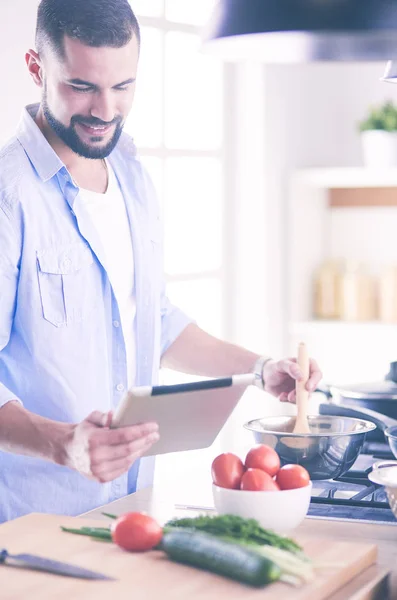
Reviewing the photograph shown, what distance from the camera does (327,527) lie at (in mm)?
1792

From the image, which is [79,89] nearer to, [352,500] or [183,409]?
[183,409]

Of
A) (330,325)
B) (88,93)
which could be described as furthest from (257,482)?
(330,325)

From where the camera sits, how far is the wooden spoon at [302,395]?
2.07 m

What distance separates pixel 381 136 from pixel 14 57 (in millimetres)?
1885

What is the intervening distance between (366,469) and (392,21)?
948 mm

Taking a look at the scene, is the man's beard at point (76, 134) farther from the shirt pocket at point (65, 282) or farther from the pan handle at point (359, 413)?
the pan handle at point (359, 413)

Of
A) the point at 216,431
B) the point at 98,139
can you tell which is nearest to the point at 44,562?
the point at 216,431

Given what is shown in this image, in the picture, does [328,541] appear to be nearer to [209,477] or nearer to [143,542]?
[143,542]

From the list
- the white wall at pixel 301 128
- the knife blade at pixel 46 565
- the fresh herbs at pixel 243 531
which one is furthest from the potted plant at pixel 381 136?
the knife blade at pixel 46 565

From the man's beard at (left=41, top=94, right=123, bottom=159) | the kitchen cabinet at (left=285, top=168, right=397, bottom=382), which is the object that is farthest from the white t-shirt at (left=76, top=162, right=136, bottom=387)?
the kitchen cabinet at (left=285, top=168, right=397, bottom=382)

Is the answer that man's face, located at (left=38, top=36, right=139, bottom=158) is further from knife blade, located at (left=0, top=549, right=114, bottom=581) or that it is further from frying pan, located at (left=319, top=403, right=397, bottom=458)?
knife blade, located at (left=0, top=549, right=114, bottom=581)

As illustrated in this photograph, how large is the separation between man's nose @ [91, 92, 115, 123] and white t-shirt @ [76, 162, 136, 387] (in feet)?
0.67

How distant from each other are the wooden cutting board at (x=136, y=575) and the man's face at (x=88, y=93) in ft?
2.95

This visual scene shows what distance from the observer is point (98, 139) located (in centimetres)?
222
